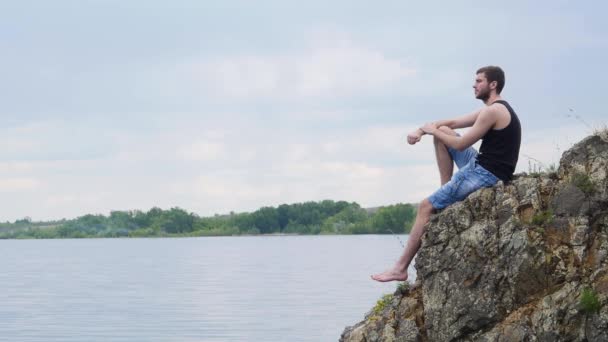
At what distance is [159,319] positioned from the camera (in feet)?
164

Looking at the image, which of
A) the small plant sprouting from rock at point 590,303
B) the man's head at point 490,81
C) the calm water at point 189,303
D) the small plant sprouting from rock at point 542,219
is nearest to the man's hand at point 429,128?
the man's head at point 490,81

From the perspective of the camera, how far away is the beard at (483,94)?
13625 mm

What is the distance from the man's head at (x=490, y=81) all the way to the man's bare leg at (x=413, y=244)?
5.50 feet

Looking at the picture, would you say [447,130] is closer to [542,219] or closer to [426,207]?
[426,207]

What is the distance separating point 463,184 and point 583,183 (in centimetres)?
155

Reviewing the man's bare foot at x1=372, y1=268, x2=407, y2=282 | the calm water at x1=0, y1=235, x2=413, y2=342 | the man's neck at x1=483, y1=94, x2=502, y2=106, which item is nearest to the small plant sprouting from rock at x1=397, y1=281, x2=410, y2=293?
the man's bare foot at x1=372, y1=268, x2=407, y2=282

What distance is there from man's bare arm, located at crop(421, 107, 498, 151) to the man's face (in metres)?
0.25

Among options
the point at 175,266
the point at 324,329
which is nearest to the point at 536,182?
the point at 324,329

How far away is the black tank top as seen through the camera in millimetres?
13586

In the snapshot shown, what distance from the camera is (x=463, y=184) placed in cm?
1364

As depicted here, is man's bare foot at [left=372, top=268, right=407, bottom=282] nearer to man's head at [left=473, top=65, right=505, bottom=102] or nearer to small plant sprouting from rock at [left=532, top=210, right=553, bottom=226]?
small plant sprouting from rock at [left=532, top=210, right=553, bottom=226]

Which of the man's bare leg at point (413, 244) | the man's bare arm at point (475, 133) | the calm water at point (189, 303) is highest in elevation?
the man's bare arm at point (475, 133)

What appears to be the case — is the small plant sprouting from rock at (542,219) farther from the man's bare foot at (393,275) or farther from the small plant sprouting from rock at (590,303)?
the man's bare foot at (393,275)

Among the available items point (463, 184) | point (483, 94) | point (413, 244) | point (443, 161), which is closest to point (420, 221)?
point (413, 244)
